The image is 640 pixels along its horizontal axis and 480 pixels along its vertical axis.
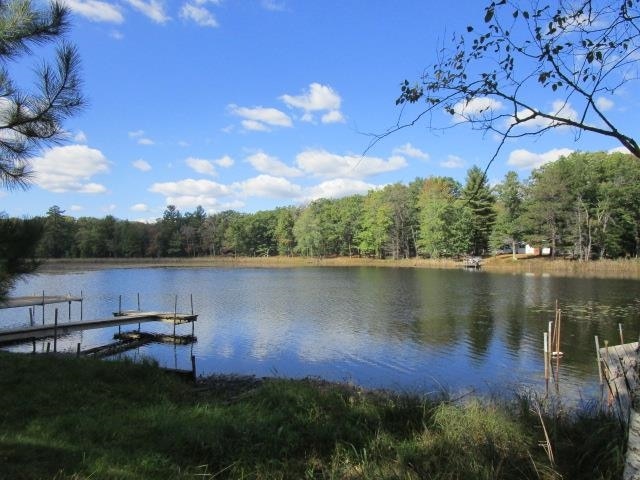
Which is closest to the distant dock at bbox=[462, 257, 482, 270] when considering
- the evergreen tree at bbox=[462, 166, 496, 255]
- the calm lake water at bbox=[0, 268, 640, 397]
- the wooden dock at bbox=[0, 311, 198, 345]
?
the evergreen tree at bbox=[462, 166, 496, 255]

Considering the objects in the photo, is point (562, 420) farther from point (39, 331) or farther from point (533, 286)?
point (533, 286)

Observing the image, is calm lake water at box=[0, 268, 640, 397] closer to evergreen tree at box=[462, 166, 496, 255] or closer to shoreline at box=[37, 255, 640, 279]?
shoreline at box=[37, 255, 640, 279]

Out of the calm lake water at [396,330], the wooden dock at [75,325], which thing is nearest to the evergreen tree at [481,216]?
the calm lake water at [396,330]

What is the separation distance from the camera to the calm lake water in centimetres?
1650

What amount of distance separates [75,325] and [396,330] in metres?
15.5

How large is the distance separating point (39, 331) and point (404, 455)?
20854mm

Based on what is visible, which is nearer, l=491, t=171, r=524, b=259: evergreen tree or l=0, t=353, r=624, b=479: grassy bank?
l=0, t=353, r=624, b=479: grassy bank

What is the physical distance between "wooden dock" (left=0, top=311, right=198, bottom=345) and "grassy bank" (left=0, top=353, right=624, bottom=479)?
12330mm

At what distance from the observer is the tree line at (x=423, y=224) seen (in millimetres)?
57750

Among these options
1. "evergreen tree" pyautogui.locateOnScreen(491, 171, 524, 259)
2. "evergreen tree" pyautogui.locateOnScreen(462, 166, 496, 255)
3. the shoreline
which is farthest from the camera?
"evergreen tree" pyautogui.locateOnScreen(462, 166, 496, 255)

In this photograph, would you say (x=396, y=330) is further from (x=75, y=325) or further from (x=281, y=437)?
(x=281, y=437)

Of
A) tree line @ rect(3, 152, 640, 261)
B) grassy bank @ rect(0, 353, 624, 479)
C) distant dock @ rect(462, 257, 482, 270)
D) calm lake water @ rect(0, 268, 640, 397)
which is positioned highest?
tree line @ rect(3, 152, 640, 261)

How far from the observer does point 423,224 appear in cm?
7625

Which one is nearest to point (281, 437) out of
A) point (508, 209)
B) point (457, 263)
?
point (457, 263)
